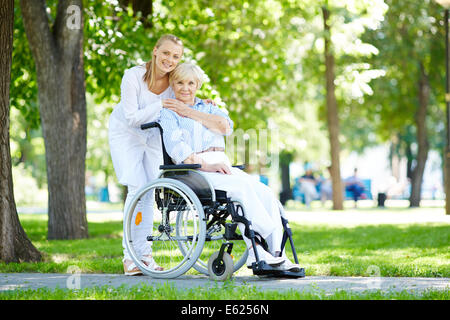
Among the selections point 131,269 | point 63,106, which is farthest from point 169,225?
point 63,106

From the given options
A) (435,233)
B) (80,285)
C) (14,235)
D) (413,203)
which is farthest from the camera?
(413,203)

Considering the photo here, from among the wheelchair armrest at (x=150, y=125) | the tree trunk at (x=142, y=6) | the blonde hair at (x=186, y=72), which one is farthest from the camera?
the tree trunk at (x=142, y=6)

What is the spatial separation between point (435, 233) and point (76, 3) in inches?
237

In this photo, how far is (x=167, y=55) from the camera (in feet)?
18.7

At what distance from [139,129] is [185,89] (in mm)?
577

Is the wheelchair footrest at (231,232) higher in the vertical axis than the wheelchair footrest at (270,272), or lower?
higher

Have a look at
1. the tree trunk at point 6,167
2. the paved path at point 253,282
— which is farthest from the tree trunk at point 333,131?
the paved path at point 253,282

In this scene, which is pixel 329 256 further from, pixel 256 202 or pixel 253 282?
pixel 256 202

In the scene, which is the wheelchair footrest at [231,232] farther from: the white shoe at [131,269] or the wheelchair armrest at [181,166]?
the white shoe at [131,269]

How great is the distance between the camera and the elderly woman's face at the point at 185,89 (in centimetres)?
566

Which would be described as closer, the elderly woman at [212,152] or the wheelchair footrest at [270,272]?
the wheelchair footrest at [270,272]

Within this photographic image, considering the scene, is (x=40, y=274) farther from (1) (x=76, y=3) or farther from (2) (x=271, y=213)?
(1) (x=76, y=3)
